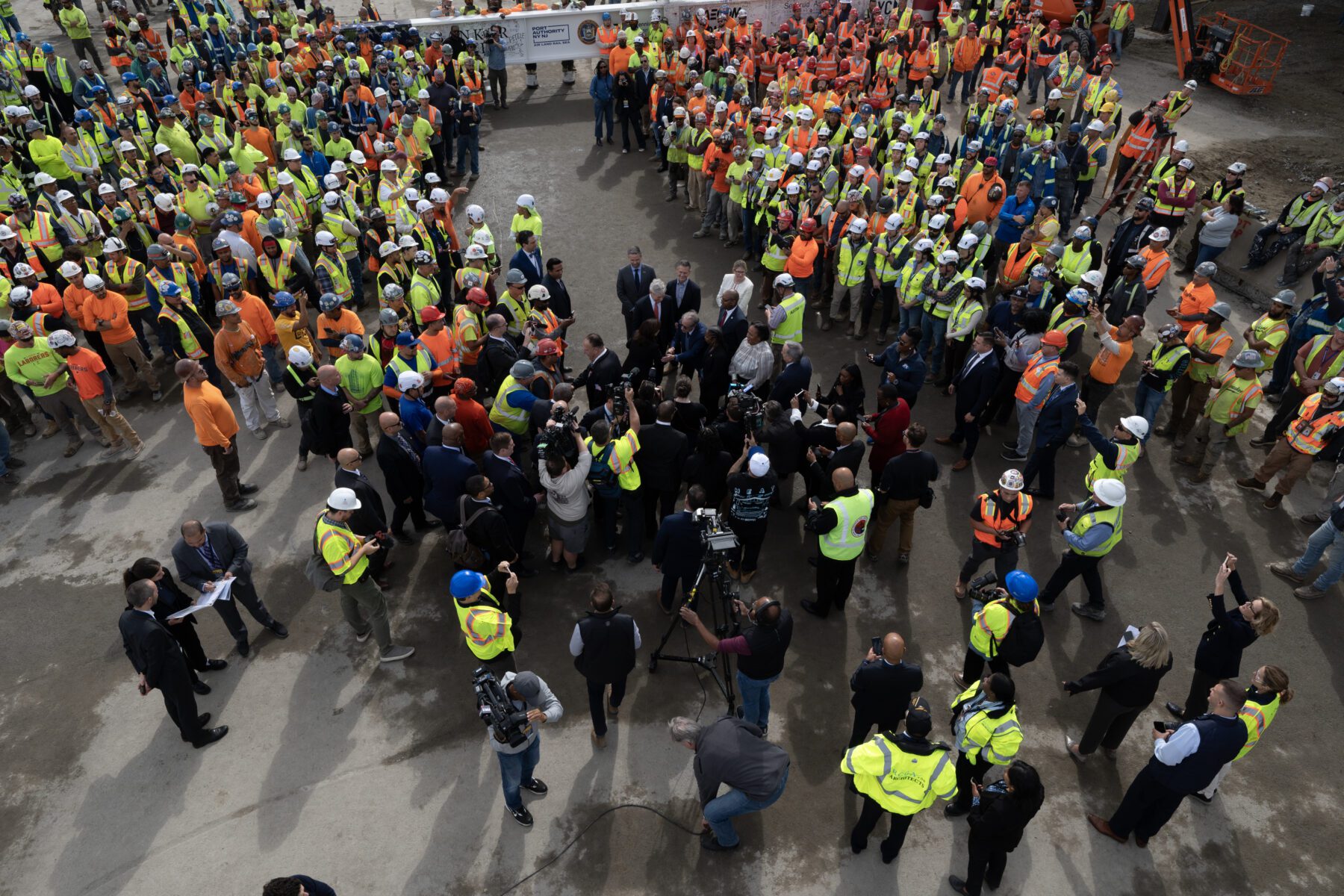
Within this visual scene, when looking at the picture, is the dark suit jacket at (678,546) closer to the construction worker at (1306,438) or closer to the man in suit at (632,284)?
the man in suit at (632,284)

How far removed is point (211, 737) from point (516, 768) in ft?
9.34

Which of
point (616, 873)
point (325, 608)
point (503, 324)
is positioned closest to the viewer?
point (616, 873)

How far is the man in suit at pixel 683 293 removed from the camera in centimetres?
1013

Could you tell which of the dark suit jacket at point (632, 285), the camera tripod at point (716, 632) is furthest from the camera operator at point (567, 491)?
the dark suit jacket at point (632, 285)

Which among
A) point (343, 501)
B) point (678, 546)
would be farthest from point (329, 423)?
point (678, 546)

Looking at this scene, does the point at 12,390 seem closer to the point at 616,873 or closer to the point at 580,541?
the point at 580,541

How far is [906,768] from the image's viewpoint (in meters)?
5.04

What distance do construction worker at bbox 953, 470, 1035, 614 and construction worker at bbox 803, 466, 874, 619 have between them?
105cm

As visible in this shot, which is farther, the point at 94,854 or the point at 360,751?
the point at 360,751

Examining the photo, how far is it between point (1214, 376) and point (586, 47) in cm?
1663

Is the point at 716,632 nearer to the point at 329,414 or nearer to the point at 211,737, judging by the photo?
the point at 211,737

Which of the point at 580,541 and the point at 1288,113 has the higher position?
the point at 1288,113

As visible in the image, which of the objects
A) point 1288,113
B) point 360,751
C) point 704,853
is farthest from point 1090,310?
point 1288,113

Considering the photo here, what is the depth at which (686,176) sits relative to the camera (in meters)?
15.9
